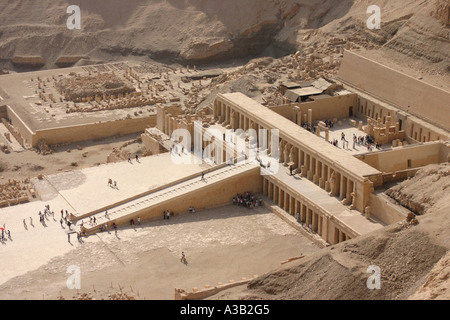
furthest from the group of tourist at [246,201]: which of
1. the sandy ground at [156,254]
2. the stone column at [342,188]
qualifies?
the stone column at [342,188]

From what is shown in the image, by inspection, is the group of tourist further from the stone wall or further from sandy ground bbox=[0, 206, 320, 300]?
the stone wall

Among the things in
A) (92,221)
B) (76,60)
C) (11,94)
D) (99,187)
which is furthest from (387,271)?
(76,60)

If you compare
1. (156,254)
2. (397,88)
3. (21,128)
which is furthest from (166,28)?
(156,254)

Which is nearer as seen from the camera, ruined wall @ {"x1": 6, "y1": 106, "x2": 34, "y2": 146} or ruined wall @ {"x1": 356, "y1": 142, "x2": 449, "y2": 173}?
ruined wall @ {"x1": 356, "y1": 142, "x2": 449, "y2": 173}

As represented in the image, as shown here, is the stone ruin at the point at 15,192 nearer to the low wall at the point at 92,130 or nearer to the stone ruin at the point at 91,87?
the low wall at the point at 92,130

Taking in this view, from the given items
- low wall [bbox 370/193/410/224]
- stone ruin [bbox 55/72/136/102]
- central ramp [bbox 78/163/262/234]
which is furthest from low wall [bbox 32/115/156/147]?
low wall [bbox 370/193/410/224]

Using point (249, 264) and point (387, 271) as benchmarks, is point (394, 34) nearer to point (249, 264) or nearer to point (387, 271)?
point (249, 264)
